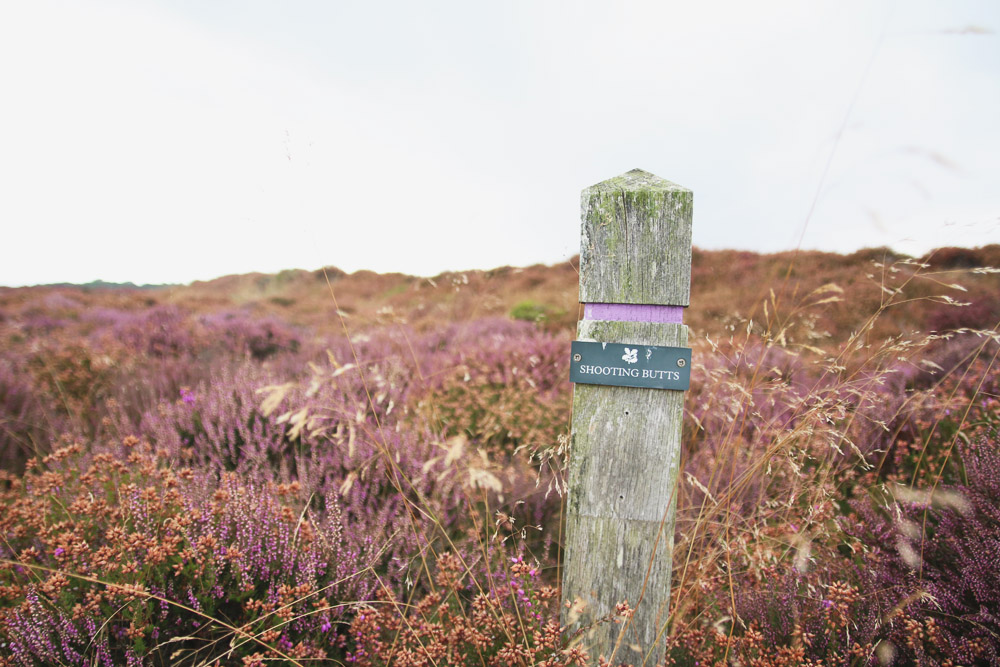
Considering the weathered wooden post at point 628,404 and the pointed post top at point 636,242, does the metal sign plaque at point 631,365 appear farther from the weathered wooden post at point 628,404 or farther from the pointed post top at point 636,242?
the pointed post top at point 636,242

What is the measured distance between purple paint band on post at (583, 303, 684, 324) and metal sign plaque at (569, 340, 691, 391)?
0.09 metres

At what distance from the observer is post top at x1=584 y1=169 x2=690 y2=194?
61.3 inches

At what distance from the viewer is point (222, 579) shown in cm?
186

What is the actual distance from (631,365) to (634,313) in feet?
0.55

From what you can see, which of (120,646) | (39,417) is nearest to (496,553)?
(120,646)

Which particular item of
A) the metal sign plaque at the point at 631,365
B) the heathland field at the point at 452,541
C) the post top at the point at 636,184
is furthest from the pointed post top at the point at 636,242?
the heathland field at the point at 452,541

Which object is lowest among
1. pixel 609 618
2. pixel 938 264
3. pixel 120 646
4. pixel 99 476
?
pixel 120 646

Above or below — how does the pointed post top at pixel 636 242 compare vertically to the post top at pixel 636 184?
below

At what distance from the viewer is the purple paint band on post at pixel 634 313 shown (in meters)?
1.59

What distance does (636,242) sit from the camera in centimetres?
158

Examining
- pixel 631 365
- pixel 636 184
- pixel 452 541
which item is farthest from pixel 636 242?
pixel 452 541

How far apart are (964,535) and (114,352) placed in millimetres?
7220

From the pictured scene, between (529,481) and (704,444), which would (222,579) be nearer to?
(529,481)

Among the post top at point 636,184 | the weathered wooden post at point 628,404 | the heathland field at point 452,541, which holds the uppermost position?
the post top at point 636,184
